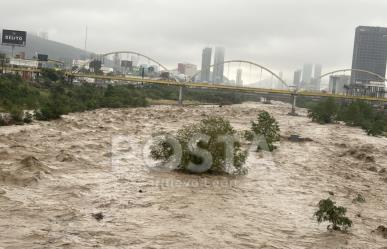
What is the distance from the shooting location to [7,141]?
3186 centimetres

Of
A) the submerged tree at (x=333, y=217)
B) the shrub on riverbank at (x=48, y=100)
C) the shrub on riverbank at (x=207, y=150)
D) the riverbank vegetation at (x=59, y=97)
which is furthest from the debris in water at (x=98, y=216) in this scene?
the shrub on riverbank at (x=48, y=100)

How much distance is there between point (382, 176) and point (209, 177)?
493 inches

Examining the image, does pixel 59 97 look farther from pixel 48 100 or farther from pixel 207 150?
pixel 207 150

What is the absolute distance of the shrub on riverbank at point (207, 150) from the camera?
25609 mm

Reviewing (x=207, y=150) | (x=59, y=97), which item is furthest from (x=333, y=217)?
(x=59, y=97)

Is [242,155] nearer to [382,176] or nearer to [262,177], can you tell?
[262,177]

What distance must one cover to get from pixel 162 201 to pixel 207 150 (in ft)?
21.9

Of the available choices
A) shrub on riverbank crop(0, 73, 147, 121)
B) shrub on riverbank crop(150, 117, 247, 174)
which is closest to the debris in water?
shrub on riverbank crop(150, 117, 247, 174)

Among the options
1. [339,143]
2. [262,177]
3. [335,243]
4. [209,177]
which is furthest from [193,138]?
[339,143]

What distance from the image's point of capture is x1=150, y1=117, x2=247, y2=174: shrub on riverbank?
2561 centimetres

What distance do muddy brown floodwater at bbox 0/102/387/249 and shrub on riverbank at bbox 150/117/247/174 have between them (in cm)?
104

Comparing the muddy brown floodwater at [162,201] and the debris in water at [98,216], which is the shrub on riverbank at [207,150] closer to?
the muddy brown floodwater at [162,201]

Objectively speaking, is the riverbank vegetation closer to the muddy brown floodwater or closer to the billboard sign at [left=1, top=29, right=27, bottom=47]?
the billboard sign at [left=1, top=29, right=27, bottom=47]

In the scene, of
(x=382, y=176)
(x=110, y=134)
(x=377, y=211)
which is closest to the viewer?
(x=377, y=211)
